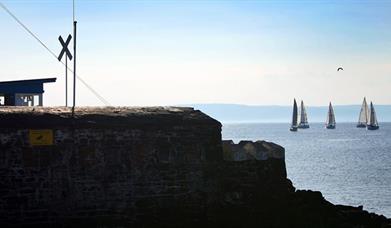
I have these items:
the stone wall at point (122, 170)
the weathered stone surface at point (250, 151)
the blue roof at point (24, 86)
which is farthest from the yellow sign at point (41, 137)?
the blue roof at point (24, 86)

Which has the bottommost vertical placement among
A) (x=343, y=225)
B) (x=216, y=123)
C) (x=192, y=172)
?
(x=343, y=225)

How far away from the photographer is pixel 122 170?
48.0ft

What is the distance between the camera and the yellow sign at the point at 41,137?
13990 millimetres

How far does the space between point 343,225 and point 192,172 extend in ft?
13.3

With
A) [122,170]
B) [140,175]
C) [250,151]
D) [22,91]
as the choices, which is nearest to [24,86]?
[22,91]

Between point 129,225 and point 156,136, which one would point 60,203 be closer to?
point 129,225

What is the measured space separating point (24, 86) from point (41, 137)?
889 centimetres

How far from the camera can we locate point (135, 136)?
14789mm

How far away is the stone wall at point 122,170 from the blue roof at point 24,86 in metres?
7.02

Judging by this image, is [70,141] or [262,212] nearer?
[70,141]

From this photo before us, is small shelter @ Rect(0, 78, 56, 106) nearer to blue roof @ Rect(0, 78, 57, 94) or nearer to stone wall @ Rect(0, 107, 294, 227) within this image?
blue roof @ Rect(0, 78, 57, 94)

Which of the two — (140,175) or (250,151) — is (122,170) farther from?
(250,151)

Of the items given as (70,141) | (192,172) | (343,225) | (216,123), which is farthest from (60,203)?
(343,225)

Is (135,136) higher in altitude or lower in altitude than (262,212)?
higher
